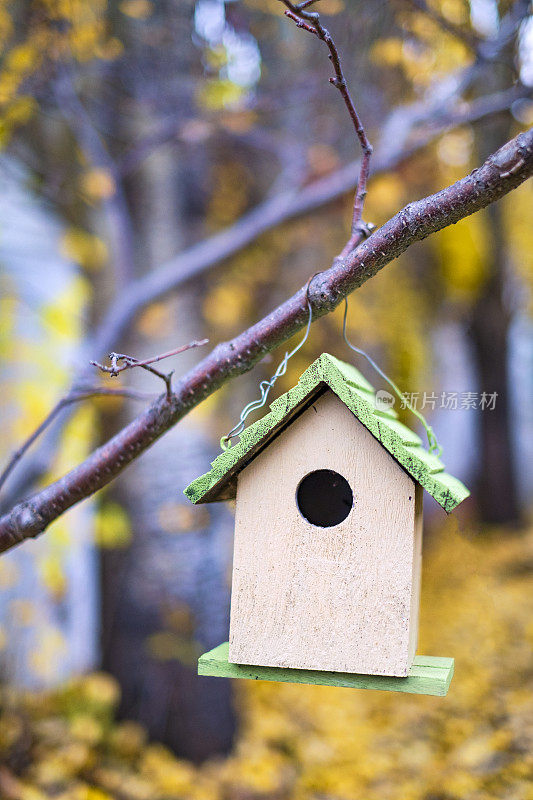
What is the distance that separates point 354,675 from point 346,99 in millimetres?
1204

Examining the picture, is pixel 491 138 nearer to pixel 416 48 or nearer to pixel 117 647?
pixel 416 48

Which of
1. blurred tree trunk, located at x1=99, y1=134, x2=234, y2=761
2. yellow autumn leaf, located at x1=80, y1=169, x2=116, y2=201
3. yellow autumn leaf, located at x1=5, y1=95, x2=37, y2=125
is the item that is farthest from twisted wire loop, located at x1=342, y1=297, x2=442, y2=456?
blurred tree trunk, located at x1=99, y1=134, x2=234, y2=761

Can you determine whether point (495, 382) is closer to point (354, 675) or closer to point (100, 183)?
point (100, 183)

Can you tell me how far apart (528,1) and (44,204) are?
3.17m

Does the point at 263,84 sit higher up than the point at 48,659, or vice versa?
the point at 263,84

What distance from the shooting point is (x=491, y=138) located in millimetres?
6359

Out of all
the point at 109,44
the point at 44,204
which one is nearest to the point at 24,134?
the point at 44,204

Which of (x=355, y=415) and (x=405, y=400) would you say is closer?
(x=355, y=415)

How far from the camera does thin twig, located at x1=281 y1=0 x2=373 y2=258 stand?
1.31m

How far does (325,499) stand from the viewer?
1587 millimetres

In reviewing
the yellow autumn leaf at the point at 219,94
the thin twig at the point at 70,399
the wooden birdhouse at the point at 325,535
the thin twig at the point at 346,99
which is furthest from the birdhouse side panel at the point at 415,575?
the yellow autumn leaf at the point at 219,94

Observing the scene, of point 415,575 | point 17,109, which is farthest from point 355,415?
point 17,109

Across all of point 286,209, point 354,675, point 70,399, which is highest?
point 286,209

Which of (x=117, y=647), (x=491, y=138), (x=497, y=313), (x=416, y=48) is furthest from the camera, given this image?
(x=497, y=313)
